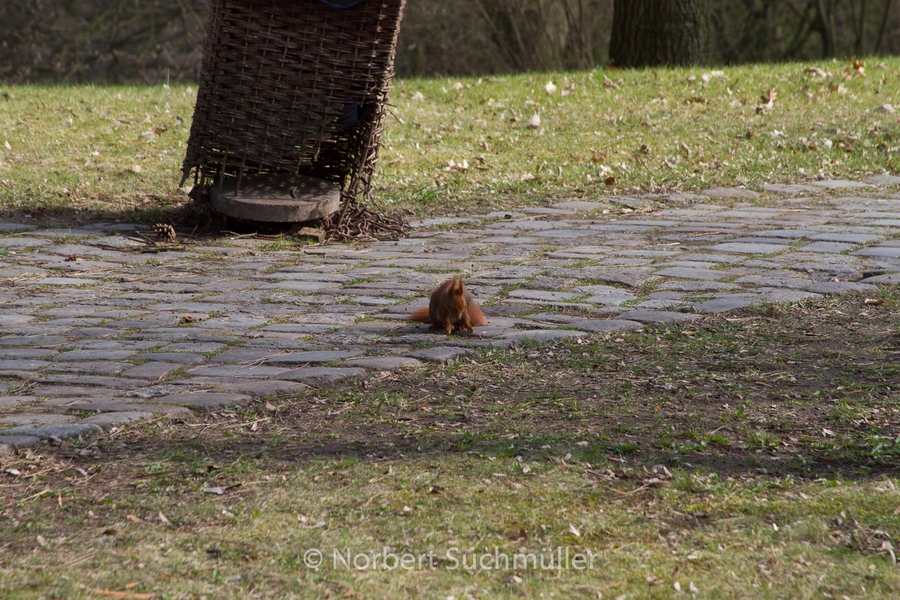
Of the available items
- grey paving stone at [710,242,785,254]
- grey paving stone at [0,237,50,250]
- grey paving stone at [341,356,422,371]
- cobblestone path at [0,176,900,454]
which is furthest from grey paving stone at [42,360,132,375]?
grey paving stone at [710,242,785,254]

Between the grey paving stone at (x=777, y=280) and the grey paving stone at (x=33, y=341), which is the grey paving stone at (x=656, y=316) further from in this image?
the grey paving stone at (x=33, y=341)

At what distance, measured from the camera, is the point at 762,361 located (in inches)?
170

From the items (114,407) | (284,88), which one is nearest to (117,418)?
(114,407)

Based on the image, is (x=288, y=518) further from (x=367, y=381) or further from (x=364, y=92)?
(x=364, y=92)

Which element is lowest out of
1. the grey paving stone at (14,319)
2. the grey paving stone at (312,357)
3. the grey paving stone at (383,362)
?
the grey paving stone at (14,319)

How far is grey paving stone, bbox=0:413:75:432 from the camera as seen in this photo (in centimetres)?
356

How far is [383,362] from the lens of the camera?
171 inches

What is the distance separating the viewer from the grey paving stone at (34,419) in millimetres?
3564

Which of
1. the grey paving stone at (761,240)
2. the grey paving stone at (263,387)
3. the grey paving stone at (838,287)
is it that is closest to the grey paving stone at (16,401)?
the grey paving stone at (263,387)

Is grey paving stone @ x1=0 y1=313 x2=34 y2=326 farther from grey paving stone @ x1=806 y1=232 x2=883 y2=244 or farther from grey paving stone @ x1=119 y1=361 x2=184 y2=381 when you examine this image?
grey paving stone @ x1=806 y1=232 x2=883 y2=244

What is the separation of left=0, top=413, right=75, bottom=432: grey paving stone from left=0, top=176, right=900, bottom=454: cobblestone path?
0.4 inches

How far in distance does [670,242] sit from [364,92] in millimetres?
2380

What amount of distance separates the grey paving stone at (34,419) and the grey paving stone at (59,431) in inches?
1.8

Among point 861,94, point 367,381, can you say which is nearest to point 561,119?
point 861,94
